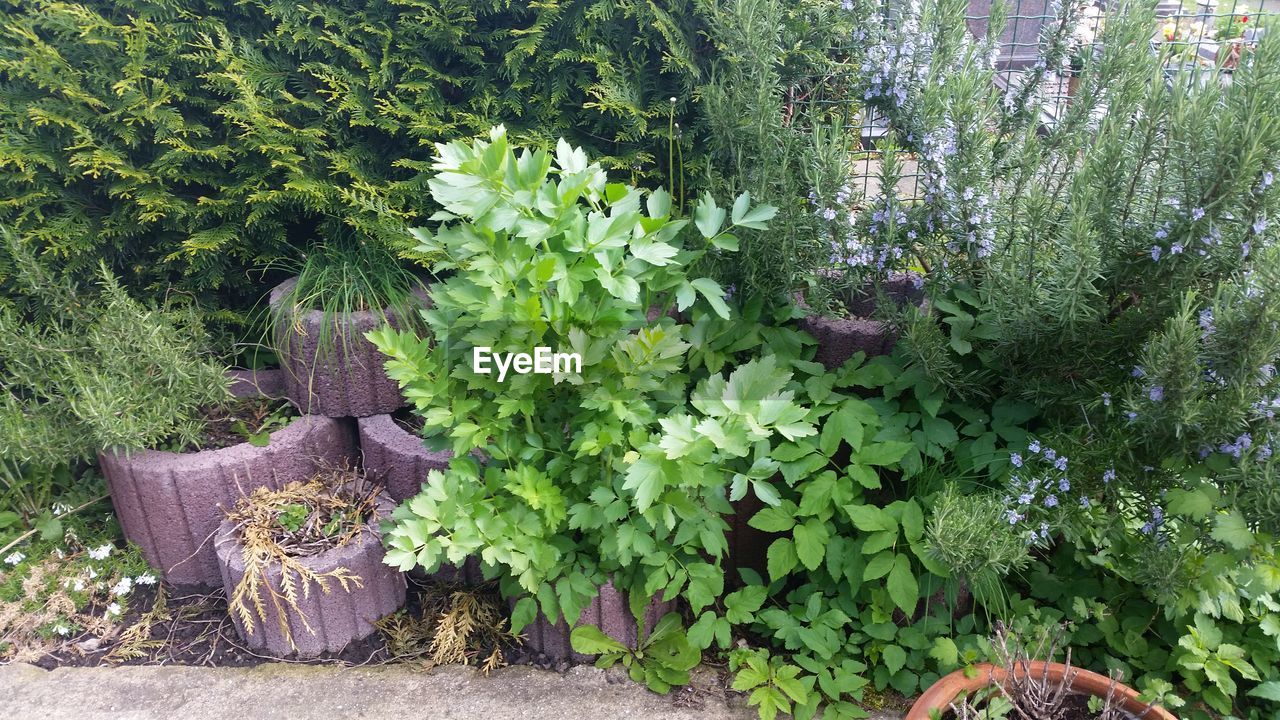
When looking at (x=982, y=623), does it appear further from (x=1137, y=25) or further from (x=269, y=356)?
(x=269, y=356)

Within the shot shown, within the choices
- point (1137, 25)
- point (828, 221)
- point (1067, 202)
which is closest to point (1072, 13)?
point (1137, 25)

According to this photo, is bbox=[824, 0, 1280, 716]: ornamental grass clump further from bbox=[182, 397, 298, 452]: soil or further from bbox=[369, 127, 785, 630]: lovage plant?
bbox=[182, 397, 298, 452]: soil

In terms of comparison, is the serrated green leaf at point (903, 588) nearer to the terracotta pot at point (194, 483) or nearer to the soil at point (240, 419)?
the terracotta pot at point (194, 483)

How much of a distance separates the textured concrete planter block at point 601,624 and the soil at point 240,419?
117cm

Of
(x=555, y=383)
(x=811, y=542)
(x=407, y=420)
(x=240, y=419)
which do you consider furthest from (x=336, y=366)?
(x=811, y=542)

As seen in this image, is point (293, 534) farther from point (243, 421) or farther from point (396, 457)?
point (243, 421)

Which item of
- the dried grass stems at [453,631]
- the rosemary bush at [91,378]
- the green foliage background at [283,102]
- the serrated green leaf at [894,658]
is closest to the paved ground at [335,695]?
the dried grass stems at [453,631]

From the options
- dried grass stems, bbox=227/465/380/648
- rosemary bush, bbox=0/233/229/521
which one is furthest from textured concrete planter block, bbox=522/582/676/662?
rosemary bush, bbox=0/233/229/521

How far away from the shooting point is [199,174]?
2914mm

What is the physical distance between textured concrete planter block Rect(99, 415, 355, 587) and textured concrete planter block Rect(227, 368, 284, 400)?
0.78ft

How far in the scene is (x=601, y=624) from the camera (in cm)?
242

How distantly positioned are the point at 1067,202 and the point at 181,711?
2745 mm

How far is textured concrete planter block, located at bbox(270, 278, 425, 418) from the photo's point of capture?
2771 millimetres

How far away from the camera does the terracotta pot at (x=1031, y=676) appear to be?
6.17 ft
